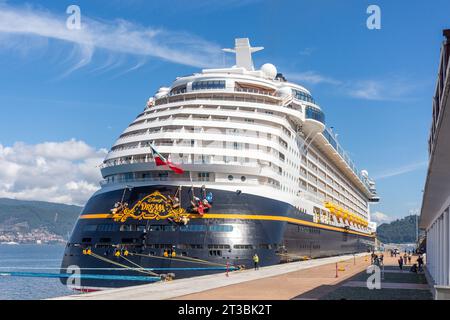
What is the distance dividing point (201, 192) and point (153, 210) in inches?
129

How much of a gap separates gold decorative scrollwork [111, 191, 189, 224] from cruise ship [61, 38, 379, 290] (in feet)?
0.22

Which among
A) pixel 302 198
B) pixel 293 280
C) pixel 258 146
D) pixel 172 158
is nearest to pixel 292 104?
pixel 302 198

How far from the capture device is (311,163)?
187 feet

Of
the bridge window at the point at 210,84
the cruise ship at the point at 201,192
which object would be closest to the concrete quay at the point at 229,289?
the cruise ship at the point at 201,192

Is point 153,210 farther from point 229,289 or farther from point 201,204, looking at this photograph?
point 229,289

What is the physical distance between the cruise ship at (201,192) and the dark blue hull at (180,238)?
2.5 inches

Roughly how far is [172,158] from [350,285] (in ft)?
53.3

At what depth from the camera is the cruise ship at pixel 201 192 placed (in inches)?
1209

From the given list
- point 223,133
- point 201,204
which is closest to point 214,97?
point 223,133

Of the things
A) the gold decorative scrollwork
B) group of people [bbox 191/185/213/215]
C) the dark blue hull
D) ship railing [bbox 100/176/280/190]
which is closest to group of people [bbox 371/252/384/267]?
the dark blue hull

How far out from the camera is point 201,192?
1288 inches

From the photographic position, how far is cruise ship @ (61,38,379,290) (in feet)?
101
